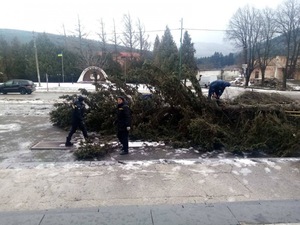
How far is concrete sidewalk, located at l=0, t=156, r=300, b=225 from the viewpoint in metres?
Answer: 3.79

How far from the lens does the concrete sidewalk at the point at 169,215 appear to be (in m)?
3.53

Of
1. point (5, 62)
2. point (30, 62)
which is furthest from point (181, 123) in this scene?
point (5, 62)

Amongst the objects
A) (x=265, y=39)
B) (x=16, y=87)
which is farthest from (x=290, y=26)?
(x=16, y=87)

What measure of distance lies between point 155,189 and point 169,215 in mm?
897

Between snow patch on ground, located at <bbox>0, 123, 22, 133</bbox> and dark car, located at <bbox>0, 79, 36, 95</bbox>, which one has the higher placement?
dark car, located at <bbox>0, 79, 36, 95</bbox>

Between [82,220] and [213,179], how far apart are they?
264 cm

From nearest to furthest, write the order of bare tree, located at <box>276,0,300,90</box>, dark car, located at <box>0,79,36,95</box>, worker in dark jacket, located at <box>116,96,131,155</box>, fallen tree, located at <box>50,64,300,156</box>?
worker in dark jacket, located at <box>116,96,131,155</box>, fallen tree, located at <box>50,64,300,156</box>, dark car, located at <box>0,79,36,95</box>, bare tree, located at <box>276,0,300,90</box>

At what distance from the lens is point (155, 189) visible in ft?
15.0

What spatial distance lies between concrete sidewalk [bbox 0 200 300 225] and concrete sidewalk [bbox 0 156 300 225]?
0.01m

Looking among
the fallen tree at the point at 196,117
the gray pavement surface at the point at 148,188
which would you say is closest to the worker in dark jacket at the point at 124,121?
the gray pavement surface at the point at 148,188

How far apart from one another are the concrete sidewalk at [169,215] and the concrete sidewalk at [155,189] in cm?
1

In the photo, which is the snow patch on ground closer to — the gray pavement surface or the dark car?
the gray pavement surface

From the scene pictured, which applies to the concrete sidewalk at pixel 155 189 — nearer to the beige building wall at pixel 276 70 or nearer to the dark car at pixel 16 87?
the dark car at pixel 16 87

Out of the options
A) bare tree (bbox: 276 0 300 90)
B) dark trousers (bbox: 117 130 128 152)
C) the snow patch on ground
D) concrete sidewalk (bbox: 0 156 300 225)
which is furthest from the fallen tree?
bare tree (bbox: 276 0 300 90)
